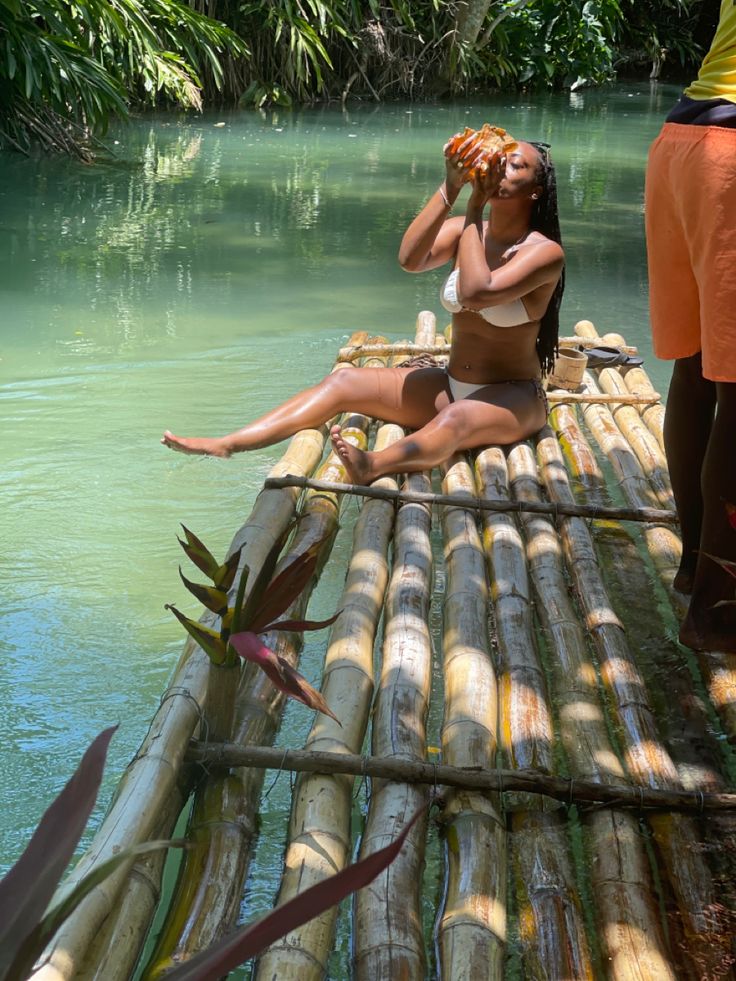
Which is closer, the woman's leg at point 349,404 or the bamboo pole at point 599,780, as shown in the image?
the bamboo pole at point 599,780

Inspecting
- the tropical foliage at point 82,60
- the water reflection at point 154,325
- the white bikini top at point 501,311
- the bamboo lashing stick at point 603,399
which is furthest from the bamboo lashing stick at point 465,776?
the tropical foliage at point 82,60

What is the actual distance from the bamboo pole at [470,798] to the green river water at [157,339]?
0.22 metres

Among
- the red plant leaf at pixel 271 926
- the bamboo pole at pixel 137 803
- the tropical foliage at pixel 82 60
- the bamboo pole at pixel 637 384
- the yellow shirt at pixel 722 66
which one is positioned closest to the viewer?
the red plant leaf at pixel 271 926

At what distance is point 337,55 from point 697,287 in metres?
14.5

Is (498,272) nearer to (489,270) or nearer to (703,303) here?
(489,270)

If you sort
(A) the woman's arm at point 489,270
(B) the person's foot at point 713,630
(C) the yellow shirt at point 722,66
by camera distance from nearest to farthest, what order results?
1. (C) the yellow shirt at point 722,66
2. (B) the person's foot at point 713,630
3. (A) the woman's arm at point 489,270

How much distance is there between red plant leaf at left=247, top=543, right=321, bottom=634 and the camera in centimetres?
190

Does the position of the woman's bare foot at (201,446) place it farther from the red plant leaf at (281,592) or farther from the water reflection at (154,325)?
the red plant leaf at (281,592)

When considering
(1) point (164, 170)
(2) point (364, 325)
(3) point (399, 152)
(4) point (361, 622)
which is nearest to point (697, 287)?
(4) point (361, 622)

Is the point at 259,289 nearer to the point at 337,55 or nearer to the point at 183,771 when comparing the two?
the point at 183,771

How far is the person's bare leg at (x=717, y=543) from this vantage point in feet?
7.75

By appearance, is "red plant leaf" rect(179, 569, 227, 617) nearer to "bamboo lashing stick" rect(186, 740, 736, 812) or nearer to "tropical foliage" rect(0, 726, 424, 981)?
"bamboo lashing stick" rect(186, 740, 736, 812)

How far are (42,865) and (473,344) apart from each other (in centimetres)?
292

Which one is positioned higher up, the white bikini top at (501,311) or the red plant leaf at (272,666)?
the red plant leaf at (272,666)
